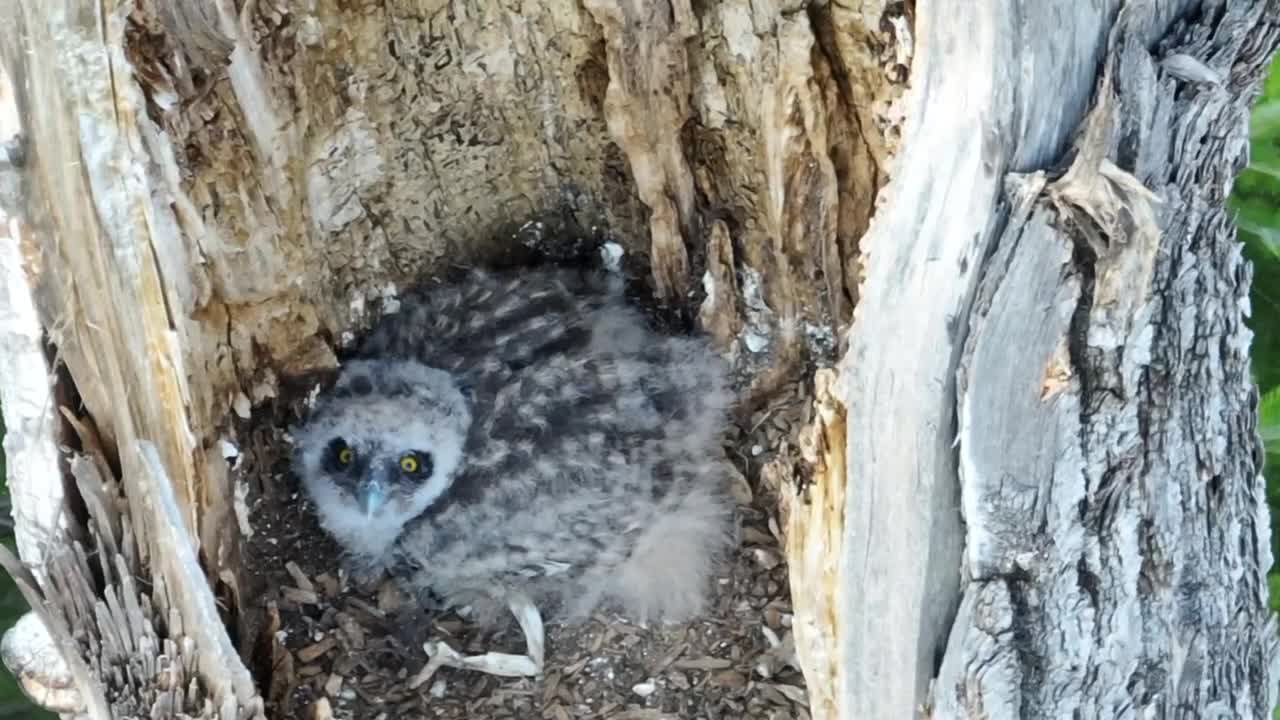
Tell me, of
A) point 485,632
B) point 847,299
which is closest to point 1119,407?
point 847,299

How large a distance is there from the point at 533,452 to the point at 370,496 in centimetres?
33

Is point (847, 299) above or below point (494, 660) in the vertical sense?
above

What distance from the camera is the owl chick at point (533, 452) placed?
2244 millimetres

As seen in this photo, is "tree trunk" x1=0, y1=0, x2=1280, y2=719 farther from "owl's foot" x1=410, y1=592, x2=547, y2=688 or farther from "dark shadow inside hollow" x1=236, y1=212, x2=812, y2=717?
"owl's foot" x1=410, y1=592, x2=547, y2=688

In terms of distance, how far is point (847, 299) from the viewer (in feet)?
6.54

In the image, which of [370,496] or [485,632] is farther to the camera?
[370,496]

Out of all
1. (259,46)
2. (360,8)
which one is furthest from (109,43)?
(360,8)

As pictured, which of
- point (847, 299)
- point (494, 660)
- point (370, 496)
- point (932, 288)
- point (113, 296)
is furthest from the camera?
point (370, 496)

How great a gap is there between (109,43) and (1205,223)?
1.28 metres

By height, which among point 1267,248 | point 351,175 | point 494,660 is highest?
point 1267,248

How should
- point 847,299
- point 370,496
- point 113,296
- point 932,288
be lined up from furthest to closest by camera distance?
point 370,496
point 847,299
point 113,296
point 932,288

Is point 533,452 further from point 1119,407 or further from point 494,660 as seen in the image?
point 1119,407

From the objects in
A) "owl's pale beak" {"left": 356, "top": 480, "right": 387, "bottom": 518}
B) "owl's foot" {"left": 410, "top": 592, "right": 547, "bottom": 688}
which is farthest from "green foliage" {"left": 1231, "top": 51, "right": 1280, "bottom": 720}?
"owl's pale beak" {"left": 356, "top": 480, "right": 387, "bottom": 518}

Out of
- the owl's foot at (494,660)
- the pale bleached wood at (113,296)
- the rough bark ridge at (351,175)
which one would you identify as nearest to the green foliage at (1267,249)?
the rough bark ridge at (351,175)
